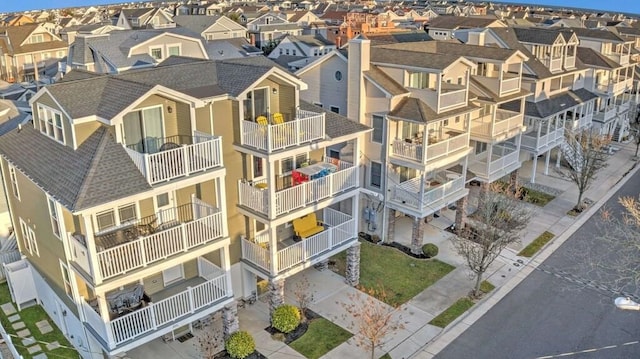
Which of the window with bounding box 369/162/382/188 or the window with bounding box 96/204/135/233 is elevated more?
the window with bounding box 96/204/135/233

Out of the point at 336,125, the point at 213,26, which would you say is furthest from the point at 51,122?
the point at 213,26

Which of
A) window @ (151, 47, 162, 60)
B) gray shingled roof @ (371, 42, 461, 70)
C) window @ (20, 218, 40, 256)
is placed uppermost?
gray shingled roof @ (371, 42, 461, 70)

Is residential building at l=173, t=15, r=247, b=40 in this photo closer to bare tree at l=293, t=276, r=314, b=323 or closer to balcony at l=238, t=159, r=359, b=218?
balcony at l=238, t=159, r=359, b=218

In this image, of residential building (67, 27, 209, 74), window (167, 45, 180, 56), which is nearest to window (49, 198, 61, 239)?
residential building (67, 27, 209, 74)

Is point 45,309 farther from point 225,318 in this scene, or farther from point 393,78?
point 393,78

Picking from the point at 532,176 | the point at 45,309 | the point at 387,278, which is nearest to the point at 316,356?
the point at 387,278

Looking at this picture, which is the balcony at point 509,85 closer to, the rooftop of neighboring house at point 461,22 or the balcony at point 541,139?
the balcony at point 541,139

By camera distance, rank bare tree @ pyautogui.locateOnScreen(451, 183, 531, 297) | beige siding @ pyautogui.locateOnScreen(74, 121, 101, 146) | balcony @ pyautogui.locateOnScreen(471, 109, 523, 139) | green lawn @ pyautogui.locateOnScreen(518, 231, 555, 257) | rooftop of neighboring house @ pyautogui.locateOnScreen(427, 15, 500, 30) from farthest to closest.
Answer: rooftop of neighboring house @ pyautogui.locateOnScreen(427, 15, 500, 30)
balcony @ pyautogui.locateOnScreen(471, 109, 523, 139)
green lawn @ pyautogui.locateOnScreen(518, 231, 555, 257)
bare tree @ pyautogui.locateOnScreen(451, 183, 531, 297)
beige siding @ pyautogui.locateOnScreen(74, 121, 101, 146)
